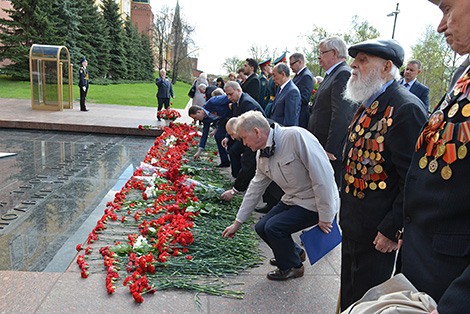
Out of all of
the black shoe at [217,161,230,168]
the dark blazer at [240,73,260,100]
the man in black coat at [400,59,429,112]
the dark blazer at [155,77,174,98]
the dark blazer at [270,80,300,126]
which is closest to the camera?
the dark blazer at [270,80,300,126]

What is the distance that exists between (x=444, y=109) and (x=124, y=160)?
25.0ft

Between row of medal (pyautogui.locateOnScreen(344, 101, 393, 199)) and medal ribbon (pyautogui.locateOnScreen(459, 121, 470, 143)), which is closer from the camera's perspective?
medal ribbon (pyautogui.locateOnScreen(459, 121, 470, 143))

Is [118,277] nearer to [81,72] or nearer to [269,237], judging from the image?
[269,237]

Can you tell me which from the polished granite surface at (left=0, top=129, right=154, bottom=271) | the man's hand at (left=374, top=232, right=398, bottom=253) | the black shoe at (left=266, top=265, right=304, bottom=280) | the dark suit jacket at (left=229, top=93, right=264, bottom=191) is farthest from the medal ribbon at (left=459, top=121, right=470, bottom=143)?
Result: the dark suit jacket at (left=229, top=93, right=264, bottom=191)

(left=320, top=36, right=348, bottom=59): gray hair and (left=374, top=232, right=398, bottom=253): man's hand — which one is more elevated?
(left=320, top=36, right=348, bottom=59): gray hair

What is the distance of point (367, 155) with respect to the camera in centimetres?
215

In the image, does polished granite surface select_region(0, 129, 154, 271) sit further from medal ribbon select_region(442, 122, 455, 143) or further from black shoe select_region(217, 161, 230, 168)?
medal ribbon select_region(442, 122, 455, 143)

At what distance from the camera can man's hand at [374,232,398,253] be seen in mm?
2041

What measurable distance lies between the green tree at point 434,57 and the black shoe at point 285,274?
2852 centimetres

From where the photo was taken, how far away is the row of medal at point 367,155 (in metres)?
2.11

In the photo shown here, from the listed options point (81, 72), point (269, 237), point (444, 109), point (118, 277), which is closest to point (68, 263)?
point (118, 277)

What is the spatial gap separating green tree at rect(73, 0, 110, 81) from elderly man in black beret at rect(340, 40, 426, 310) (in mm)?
32000

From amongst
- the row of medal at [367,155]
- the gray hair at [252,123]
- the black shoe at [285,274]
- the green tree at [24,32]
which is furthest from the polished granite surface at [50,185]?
the green tree at [24,32]

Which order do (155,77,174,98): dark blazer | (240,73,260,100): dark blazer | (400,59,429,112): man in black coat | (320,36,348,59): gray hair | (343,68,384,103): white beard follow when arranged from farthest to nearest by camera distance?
(155,77,174,98): dark blazer < (240,73,260,100): dark blazer < (400,59,429,112): man in black coat < (320,36,348,59): gray hair < (343,68,384,103): white beard
